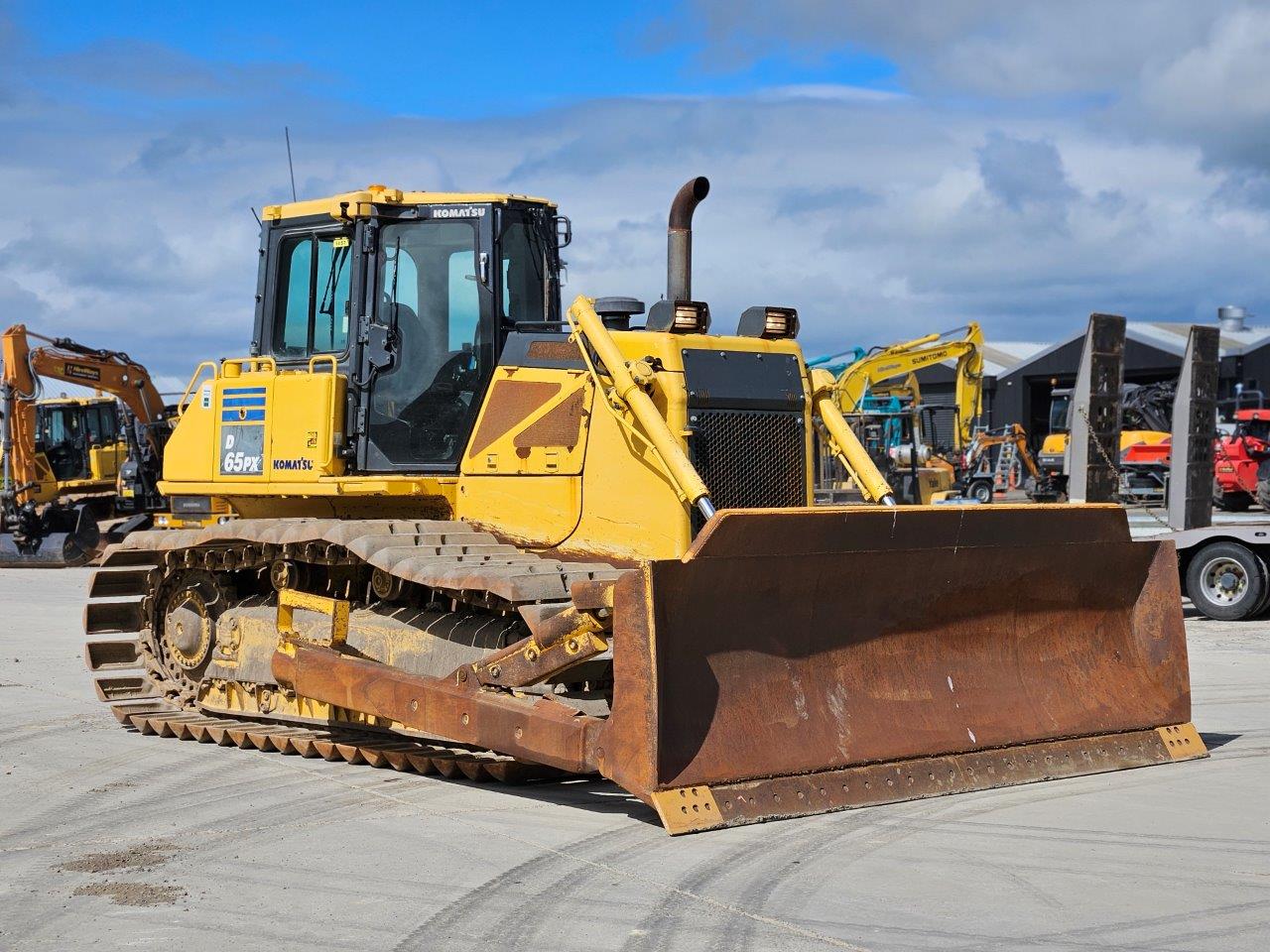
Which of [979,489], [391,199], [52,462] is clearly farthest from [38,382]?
[979,489]

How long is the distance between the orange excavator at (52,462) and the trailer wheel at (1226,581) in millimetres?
17373

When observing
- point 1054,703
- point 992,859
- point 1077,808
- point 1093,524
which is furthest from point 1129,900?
point 1093,524

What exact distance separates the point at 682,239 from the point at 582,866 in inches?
153

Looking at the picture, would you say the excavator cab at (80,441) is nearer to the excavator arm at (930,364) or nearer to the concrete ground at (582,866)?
the excavator arm at (930,364)

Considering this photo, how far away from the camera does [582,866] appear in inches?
245

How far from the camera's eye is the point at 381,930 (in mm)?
5387

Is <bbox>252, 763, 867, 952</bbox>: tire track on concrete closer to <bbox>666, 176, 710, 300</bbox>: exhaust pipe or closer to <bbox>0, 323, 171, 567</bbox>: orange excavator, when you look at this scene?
<bbox>666, 176, 710, 300</bbox>: exhaust pipe

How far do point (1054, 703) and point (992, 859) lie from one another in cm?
193

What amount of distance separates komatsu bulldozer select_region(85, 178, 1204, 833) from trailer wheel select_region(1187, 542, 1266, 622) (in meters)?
8.32

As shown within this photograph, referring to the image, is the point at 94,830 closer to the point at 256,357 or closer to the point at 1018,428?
the point at 256,357

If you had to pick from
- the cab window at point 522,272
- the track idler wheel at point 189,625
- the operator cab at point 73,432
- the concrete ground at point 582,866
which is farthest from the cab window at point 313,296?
the operator cab at point 73,432

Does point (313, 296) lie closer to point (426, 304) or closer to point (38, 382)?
point (426, 304)

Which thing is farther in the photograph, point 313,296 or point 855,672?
point 313,296

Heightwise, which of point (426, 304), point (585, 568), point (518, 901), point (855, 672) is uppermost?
point (426, 304)
